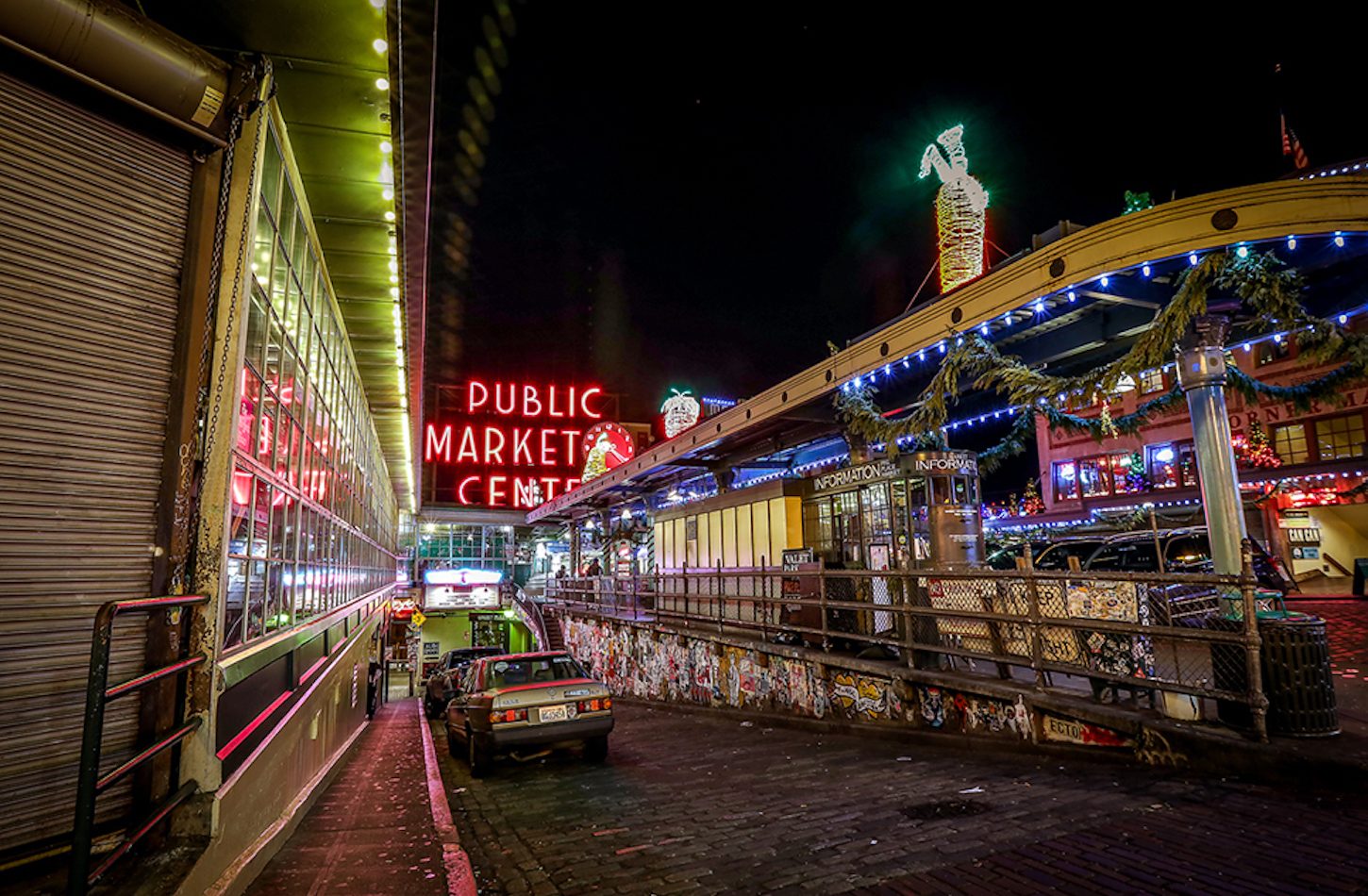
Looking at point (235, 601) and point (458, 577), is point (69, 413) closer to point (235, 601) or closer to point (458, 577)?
point (235, 601)

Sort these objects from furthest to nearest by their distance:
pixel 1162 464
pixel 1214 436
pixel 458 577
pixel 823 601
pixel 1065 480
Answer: pixel 458 577 < pixel 1065 480 < pixel 1162 464 < pixel 823 601 < pixel 1214 436

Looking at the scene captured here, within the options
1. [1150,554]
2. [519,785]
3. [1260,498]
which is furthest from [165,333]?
[1260,498]

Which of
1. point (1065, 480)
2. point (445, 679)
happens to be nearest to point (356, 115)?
point (445, 679)

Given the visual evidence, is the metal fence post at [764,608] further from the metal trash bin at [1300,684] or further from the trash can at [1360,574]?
the trash can at [1360,574]

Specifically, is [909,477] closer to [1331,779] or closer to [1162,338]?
[1162,338]

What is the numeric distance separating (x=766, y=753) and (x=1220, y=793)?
4.73 metres

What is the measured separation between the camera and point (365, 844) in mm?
6020

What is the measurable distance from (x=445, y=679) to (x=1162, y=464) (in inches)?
1131

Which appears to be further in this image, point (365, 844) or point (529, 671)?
point (529, 671)

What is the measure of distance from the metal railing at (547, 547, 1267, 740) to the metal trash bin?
0.67ft

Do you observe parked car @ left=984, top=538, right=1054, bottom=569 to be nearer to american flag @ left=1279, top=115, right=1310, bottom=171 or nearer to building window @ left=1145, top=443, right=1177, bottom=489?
building window @ left=1145, top=443, right=1177, bottom=489

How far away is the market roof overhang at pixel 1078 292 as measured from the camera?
6.81 m

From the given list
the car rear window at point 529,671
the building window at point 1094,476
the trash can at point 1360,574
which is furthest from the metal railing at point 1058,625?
the building window at point 1094,476

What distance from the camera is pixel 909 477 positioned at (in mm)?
12258
